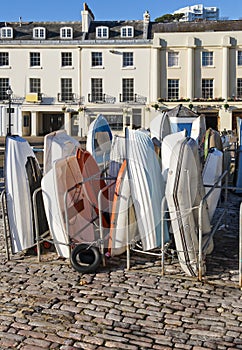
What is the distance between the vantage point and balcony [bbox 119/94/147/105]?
40.1 meters

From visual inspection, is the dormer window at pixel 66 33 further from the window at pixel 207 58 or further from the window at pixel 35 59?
the window at pixel 207 58

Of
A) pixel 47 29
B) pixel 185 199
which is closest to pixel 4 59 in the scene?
pixel 47 29

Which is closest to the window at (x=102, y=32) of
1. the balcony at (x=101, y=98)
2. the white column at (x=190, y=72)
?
the balcony at (x=101, y=98)

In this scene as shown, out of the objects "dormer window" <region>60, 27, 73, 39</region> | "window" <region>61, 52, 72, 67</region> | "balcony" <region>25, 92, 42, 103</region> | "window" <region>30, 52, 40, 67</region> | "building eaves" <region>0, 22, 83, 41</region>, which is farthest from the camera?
"building eaves" <region>0, 22, 83, 41</region>

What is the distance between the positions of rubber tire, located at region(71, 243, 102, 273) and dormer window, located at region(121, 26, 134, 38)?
125 ft

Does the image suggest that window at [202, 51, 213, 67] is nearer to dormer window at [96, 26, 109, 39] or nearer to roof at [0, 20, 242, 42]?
roof at [0, 20, 242, 42]

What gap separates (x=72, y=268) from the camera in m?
6.00

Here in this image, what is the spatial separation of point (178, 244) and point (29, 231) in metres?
2.02

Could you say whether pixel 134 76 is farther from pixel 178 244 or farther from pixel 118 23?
pixel 178 244

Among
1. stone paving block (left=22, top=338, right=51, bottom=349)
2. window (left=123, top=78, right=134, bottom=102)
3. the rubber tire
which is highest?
window (left=123, top=78, right=134, bottom=102)

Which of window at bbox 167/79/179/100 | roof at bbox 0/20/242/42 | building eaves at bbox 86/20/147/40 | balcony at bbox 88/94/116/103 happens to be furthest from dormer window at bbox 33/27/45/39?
window at bbox 167/79/179/100

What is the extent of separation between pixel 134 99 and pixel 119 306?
119 ft

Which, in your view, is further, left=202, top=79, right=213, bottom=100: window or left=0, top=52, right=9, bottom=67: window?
left=0, top=52, right=9, bottom=67: window

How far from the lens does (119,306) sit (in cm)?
487
